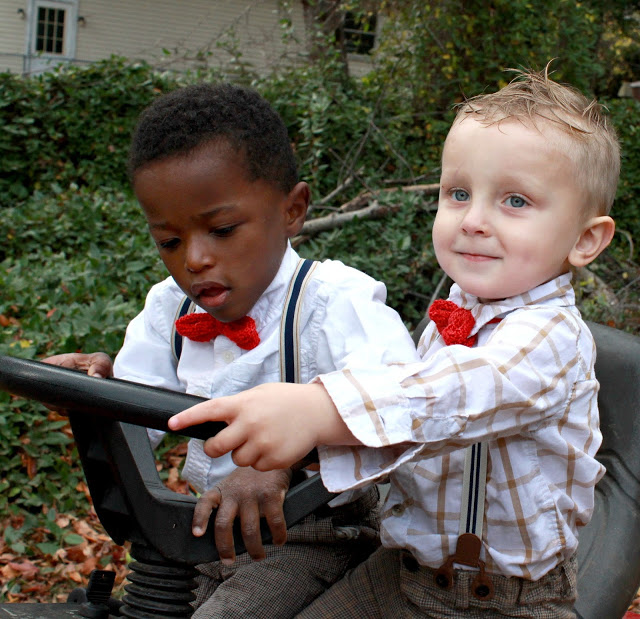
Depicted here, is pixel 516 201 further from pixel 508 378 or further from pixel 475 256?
pixel 508 378

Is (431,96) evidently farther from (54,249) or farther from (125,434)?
(125,434)

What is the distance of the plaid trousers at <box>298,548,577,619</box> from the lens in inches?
54.9

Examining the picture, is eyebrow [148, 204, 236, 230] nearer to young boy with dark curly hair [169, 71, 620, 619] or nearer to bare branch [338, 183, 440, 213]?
young boy with dark curly hair [169, 71, 620, 619]

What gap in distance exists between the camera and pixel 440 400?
1.07 meters

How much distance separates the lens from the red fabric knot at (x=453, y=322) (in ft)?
4.59

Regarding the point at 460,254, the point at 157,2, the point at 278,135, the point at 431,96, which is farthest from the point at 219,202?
the point at 157,2

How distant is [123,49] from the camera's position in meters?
16.7

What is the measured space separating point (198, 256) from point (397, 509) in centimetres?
59

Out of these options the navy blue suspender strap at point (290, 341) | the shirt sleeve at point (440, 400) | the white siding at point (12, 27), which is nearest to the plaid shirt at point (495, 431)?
the shirt sleeve at point (440, 400)

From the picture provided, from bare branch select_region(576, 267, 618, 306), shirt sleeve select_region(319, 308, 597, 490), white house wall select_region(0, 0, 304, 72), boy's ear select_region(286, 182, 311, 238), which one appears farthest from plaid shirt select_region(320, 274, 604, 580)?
white house wall select_region(0, 0, 304, 72)

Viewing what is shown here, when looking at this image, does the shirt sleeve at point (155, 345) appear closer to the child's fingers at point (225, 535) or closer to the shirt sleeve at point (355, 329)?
the shirt sleeve at point (355, 329)

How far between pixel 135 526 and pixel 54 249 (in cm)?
508

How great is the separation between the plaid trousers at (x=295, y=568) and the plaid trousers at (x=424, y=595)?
5 cm

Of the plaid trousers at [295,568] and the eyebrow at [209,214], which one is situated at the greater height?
the eyebrow at [209,214]
